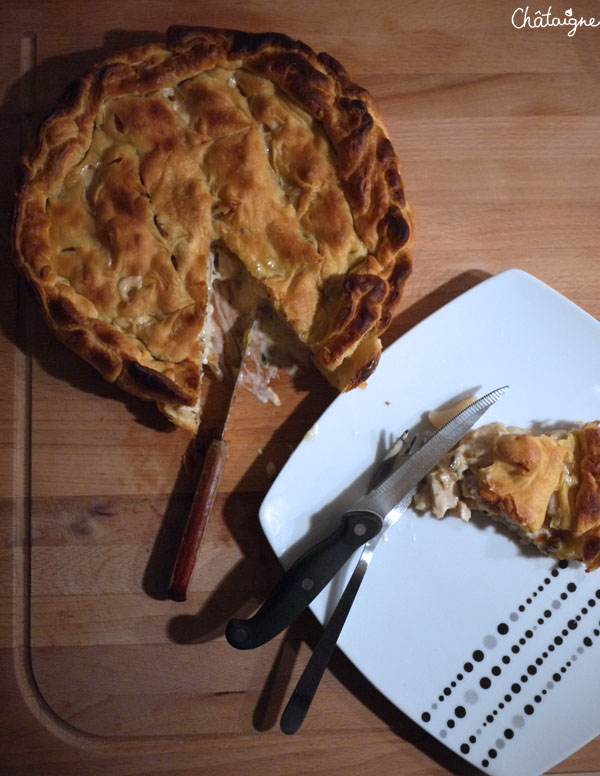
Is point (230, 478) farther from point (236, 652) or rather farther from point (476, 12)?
point (476, 12)

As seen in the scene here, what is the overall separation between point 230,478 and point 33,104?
1.53 metres

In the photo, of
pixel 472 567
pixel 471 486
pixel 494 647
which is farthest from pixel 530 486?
pixel 494 647

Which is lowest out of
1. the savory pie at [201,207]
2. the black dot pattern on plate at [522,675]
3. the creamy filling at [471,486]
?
the black dot pattern on plate at [522,675]

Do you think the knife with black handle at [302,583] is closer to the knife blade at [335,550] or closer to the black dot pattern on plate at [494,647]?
the knife blade at [335,550]

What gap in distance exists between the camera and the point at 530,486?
2.35 meters

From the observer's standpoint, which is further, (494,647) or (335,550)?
(494,647)

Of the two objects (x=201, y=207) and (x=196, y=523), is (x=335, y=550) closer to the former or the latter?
(x=196, y=523)

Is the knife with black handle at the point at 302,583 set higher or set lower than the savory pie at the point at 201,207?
lower

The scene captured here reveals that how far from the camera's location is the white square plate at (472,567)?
2363mm

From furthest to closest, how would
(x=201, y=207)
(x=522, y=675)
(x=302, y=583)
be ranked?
(x=522, y=675), (x=201, y=207), (x=302, y=583)

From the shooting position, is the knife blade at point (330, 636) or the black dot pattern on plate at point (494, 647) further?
Answer: the black dot pattern on plate at point (494, 647)

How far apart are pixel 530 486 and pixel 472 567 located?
0.35 metres

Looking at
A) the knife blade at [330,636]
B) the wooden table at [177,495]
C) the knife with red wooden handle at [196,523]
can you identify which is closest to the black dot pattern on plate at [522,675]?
the wooden table at [177,495]

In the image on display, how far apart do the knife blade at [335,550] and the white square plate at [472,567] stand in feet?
0.45
